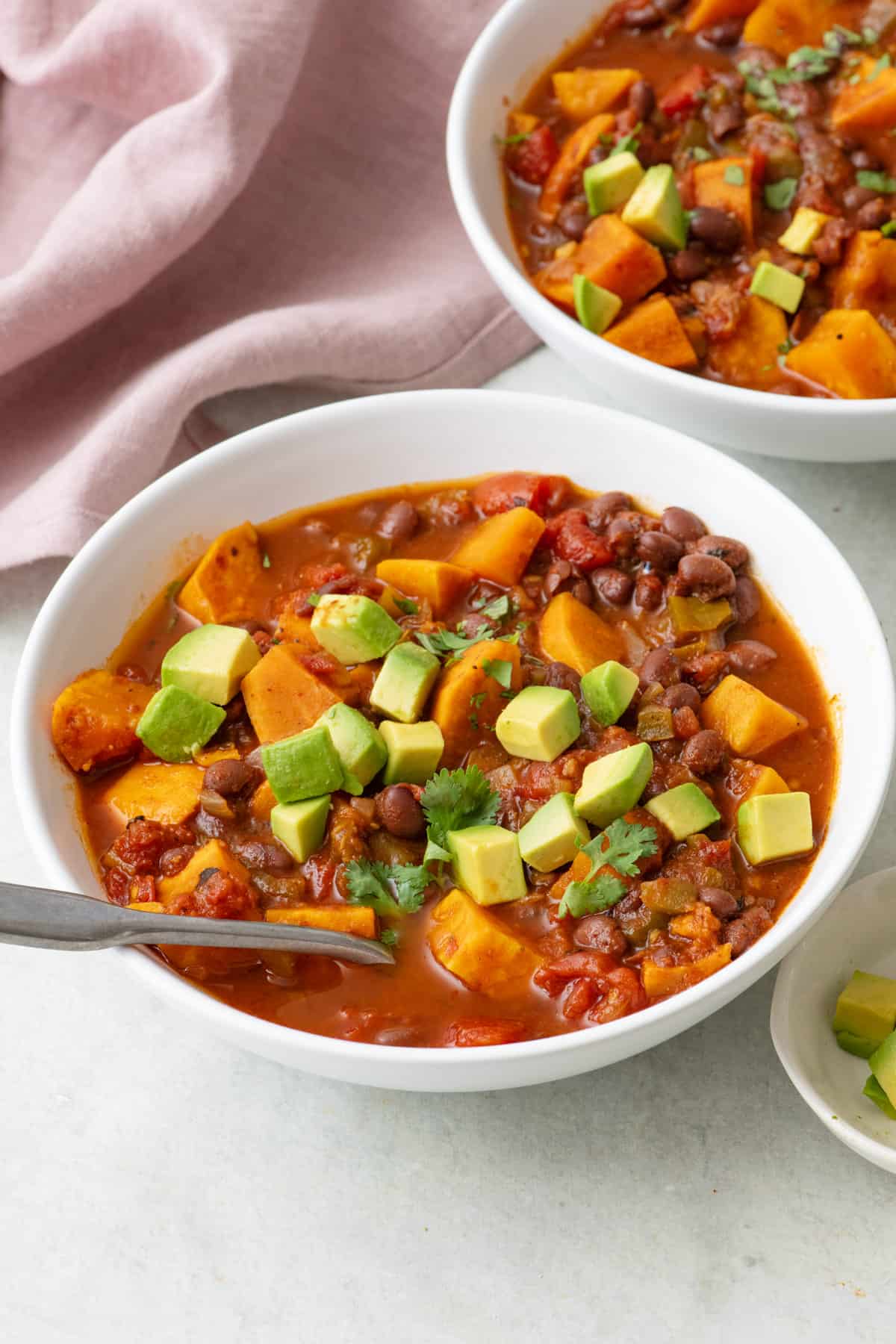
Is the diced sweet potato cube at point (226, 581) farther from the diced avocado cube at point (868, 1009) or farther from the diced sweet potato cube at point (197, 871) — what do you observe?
the diced avocado cube at point (868, 1009)

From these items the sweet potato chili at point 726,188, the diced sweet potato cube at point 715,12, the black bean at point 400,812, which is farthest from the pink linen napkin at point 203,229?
the black bean at point 400,812

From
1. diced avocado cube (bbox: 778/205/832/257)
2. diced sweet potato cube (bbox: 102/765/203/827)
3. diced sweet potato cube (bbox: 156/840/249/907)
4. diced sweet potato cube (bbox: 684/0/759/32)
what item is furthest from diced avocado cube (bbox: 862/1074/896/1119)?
diced sweet potato cube (bbox: 684/0/759/32)

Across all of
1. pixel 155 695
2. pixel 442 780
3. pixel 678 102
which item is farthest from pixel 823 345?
pixel 155 695

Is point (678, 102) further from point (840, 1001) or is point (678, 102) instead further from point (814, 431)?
point (840, 1001)

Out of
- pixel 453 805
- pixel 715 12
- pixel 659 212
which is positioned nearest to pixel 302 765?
pixel 453 805

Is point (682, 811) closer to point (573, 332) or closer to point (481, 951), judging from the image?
point (481, 951)

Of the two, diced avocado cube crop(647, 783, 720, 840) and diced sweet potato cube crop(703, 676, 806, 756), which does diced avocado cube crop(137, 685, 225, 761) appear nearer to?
diced avocado cube crop(647, 783, 720, 840)
